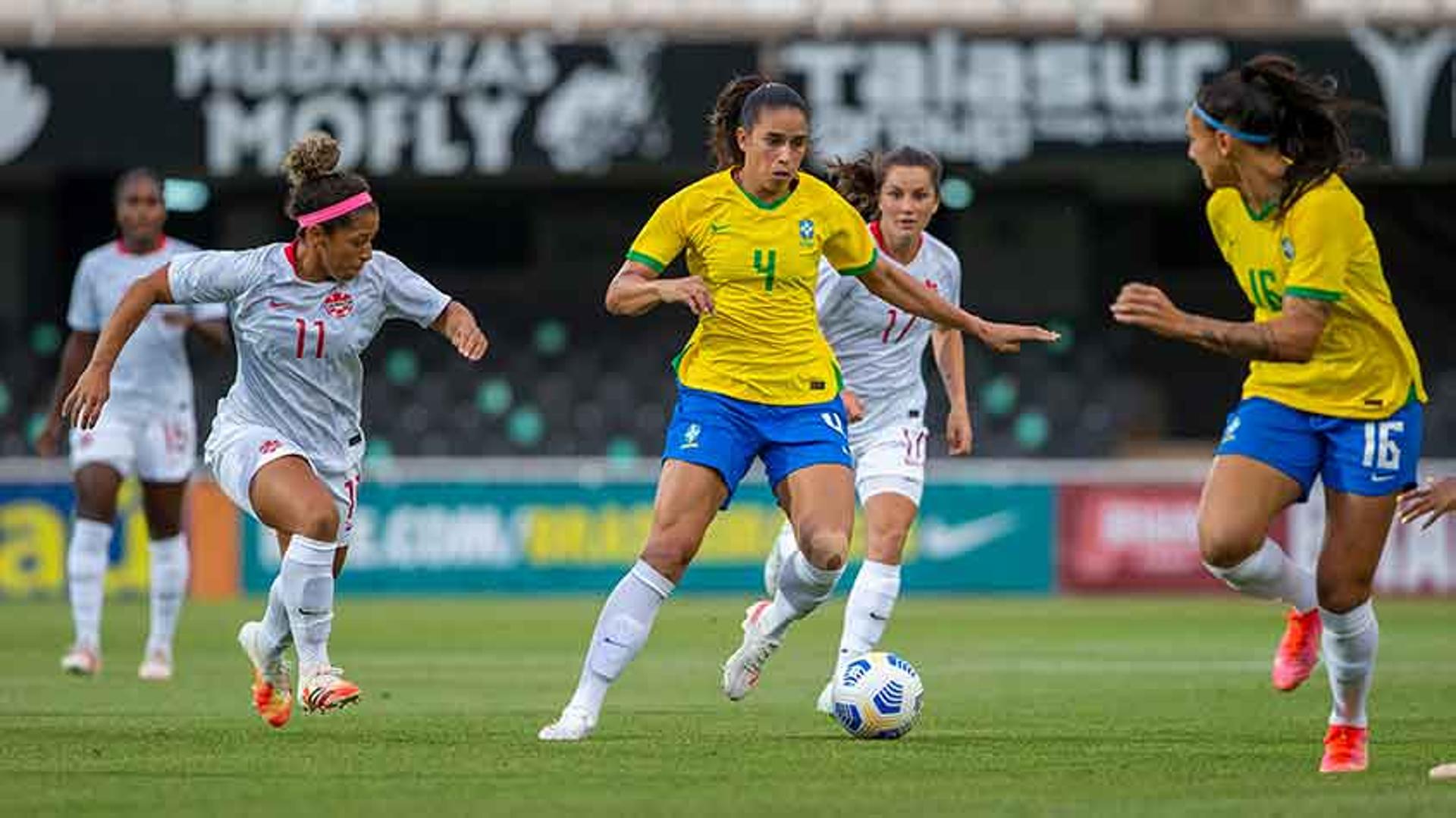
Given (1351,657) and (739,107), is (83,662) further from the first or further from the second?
(1351,657)

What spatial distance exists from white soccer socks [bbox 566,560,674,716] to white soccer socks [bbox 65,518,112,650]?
5254mm

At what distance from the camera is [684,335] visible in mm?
26438

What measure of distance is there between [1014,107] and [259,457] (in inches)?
536

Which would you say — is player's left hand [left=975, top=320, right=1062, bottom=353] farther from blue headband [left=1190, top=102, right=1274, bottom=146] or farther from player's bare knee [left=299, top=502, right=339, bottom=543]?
player's bare knee [left=299, top=502, right=339, bottom=543]

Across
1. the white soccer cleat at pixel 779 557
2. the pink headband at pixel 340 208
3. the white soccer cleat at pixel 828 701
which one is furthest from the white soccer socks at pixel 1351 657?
the pink headband at pixel 340 208

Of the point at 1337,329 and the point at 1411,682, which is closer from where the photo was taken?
the point at 1337,329

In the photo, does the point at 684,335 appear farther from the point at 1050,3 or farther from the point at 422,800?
the point at 422,800

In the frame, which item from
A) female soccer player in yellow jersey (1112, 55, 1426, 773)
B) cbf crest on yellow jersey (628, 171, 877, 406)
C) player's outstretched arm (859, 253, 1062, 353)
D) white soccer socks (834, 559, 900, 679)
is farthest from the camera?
white soccer socks (834, 559, 900, 679)

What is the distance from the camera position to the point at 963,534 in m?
22.6

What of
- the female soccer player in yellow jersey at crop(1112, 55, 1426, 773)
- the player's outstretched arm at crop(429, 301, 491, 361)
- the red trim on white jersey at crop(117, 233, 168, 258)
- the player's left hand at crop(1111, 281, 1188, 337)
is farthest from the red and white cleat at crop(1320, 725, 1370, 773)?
the red trim on white jersey at crop(117, 233, 168, 258)

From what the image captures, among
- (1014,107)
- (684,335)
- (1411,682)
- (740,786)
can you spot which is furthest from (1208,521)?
(684,335)

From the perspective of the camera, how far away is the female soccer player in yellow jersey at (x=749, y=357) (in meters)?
9.46

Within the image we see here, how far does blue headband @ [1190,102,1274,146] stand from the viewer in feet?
27.6

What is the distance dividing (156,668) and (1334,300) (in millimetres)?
7261
